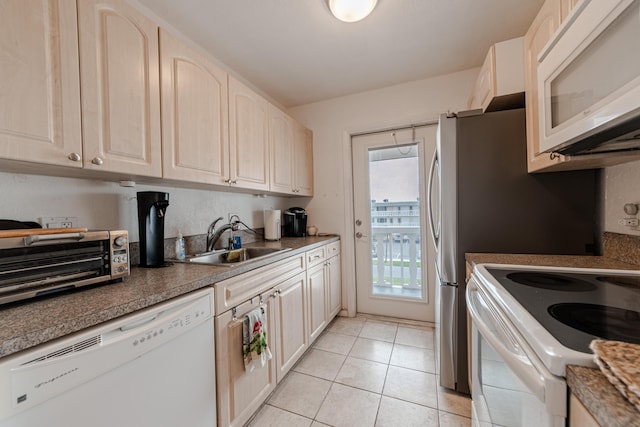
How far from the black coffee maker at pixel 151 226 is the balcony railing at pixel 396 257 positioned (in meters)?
2.02

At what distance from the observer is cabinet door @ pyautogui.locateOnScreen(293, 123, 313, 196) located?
97.8 inches

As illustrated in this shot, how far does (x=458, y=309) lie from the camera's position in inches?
58.2

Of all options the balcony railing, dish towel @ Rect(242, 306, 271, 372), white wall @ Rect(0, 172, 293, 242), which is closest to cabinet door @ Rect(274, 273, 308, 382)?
dish towel @ Rect(242, 306, 271, 372)

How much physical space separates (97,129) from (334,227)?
210cm

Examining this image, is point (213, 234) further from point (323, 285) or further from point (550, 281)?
point (550, 281)

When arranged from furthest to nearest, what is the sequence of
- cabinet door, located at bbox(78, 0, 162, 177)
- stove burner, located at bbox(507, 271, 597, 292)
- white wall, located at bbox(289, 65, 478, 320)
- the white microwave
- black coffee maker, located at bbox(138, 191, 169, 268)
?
white wall, located at bbox(289, 65, 478, 320) < black coffee maker, located at bbox(138, 191, 169, 268) < cabinet door, located at bbox(78, 0, 162, 177) < stove burner, located at bbox(507, 271, 597, 292) < the white microwave

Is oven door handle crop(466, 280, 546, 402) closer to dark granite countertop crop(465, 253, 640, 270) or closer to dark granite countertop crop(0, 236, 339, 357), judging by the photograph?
dark granite countertop crop(465, 253, 640, 270)

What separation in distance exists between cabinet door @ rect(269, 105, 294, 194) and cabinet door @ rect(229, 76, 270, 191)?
0.25 feet

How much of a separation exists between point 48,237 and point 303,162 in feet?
6.77

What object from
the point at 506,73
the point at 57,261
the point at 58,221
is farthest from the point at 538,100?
the point at 58,221

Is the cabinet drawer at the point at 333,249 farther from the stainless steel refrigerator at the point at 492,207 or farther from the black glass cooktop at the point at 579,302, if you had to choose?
the black glass cooktop at the point at 579,302

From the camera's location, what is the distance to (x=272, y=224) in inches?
92.6

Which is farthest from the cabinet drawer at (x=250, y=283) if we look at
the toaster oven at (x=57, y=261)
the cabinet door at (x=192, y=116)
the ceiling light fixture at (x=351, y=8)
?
the ceiling light fixture at (x=351, y=8)

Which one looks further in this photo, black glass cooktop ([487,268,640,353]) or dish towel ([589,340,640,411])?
black glass cooktop ([487,268,640,353])
